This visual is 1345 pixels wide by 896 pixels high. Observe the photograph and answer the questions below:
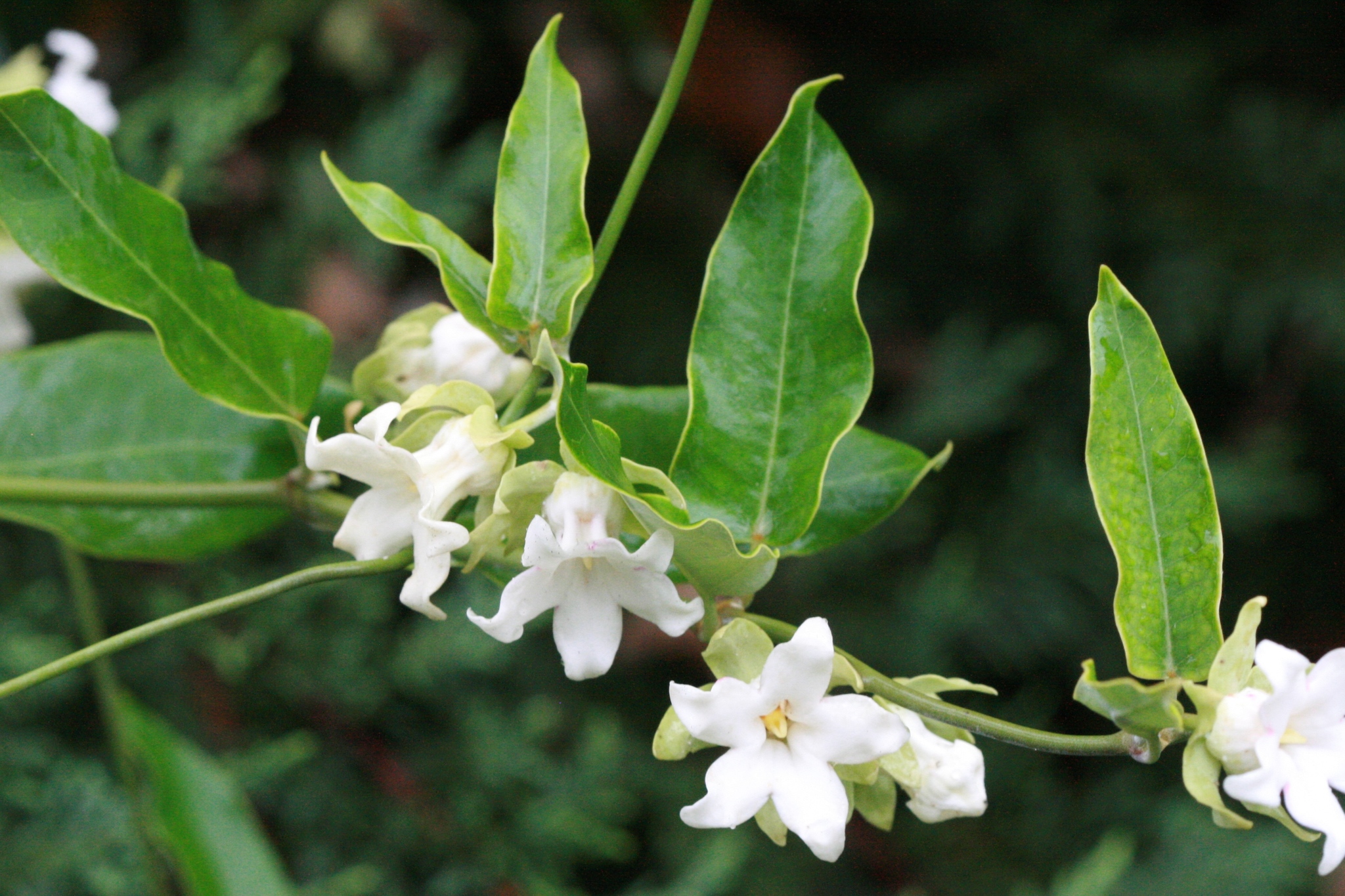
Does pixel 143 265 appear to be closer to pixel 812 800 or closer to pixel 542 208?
pixel 542 208

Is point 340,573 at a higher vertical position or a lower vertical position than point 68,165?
lower

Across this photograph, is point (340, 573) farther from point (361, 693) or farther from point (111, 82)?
point (111, 82)

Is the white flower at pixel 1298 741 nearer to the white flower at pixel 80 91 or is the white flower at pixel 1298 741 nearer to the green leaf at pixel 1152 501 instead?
the green leaf at pixel 1152 501

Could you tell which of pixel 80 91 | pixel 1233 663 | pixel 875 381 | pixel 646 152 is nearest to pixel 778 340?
pixel 646 152

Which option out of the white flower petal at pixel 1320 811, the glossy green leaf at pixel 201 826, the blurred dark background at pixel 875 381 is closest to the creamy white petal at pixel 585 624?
the white flower petal at pixel 1320 811

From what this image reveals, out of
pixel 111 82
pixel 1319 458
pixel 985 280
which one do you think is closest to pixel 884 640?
pixel 985 280

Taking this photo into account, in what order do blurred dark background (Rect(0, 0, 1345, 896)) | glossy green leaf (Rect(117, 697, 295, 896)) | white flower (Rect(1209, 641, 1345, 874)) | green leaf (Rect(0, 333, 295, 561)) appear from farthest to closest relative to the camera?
blurred dark background (Rect(0, 0, 1345, 896))
glossy green leaf (Rect(117, 697, 295, 896))
green leaf (Rect(0, 333, 295, 561))
white flower (Rect(1209, 641, 1345, 874))

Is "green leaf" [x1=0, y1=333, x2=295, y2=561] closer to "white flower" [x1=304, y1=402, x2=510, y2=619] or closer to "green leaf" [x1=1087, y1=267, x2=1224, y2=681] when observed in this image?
"white flower" [x1=304, y1=402, x2=510, y2=619]

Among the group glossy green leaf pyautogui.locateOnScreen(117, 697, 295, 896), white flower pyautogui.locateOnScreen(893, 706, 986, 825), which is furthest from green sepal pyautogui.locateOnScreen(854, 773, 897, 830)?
glossy green leaf pyautogui.locateOnScreen(117, 697, 295, 896)
